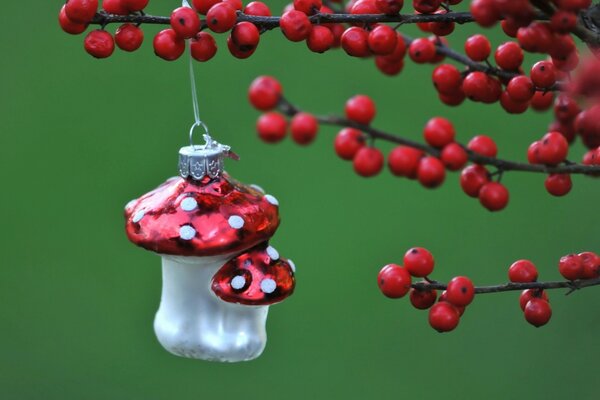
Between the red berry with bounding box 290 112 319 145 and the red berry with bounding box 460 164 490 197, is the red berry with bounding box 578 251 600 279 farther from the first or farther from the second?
the red berry with bounding box 290 112 319 145

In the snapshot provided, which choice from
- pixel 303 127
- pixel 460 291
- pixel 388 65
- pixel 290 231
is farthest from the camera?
pixel 290 231

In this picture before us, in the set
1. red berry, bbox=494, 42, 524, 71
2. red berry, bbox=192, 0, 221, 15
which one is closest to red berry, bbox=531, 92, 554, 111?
red berry, bbox=494, 42, 524, 71

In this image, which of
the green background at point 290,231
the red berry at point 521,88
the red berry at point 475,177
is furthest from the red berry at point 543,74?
the green background at point 290,231

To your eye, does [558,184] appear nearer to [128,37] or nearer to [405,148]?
[405,148]

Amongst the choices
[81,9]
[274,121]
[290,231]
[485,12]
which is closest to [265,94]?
[274,121]

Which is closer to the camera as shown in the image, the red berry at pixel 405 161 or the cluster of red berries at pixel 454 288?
the red berry at pixel 405 161

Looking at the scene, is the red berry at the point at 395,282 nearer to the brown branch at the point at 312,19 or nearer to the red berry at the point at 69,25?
the brown branch at the point at 312,19

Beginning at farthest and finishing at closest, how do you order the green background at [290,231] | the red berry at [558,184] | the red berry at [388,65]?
the green background at [290,231], the red berry at [388,65], the red berry at [558,184]
